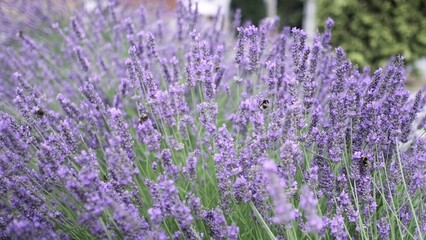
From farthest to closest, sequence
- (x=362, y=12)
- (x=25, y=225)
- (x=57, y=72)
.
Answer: (x=362, y=12) → (x=57, y=72) → (x=25, y=225)

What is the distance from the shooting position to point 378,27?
6797mm

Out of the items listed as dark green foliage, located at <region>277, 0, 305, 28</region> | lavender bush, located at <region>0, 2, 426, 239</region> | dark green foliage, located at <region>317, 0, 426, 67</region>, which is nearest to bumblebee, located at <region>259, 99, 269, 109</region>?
lavender bush, located at <region>0, 2, 426, 239</region>

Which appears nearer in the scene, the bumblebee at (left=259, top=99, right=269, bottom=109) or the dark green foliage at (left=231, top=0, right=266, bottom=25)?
the bumblebee at (left=259, top=99, right=269, bottom=109)

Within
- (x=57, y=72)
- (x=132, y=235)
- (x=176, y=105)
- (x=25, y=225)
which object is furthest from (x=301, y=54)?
(x=57, y=72)

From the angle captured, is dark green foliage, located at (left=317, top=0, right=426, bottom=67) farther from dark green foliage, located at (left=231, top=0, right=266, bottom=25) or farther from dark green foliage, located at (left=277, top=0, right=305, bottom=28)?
dark green foliage, located at (left=277, top=0, right=305, bottom=28)

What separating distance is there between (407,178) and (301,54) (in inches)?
24.3

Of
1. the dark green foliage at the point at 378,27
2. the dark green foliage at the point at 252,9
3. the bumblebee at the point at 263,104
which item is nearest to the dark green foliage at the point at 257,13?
the dark green foliage at the point at 252,9

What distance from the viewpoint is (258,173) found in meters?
1.48

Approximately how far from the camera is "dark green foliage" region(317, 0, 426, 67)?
22.0 ft

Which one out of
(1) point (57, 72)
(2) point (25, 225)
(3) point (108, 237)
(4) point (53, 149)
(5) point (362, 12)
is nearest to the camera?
(2) point (25, 225)

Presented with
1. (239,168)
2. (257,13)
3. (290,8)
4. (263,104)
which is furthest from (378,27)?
(239,168)

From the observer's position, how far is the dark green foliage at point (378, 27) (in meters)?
6.69

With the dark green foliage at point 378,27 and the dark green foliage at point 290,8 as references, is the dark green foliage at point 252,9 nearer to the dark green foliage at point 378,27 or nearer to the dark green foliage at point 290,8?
the dark green foliage at point 290,8

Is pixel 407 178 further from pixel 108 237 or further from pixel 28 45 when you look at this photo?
pixel 28 45
